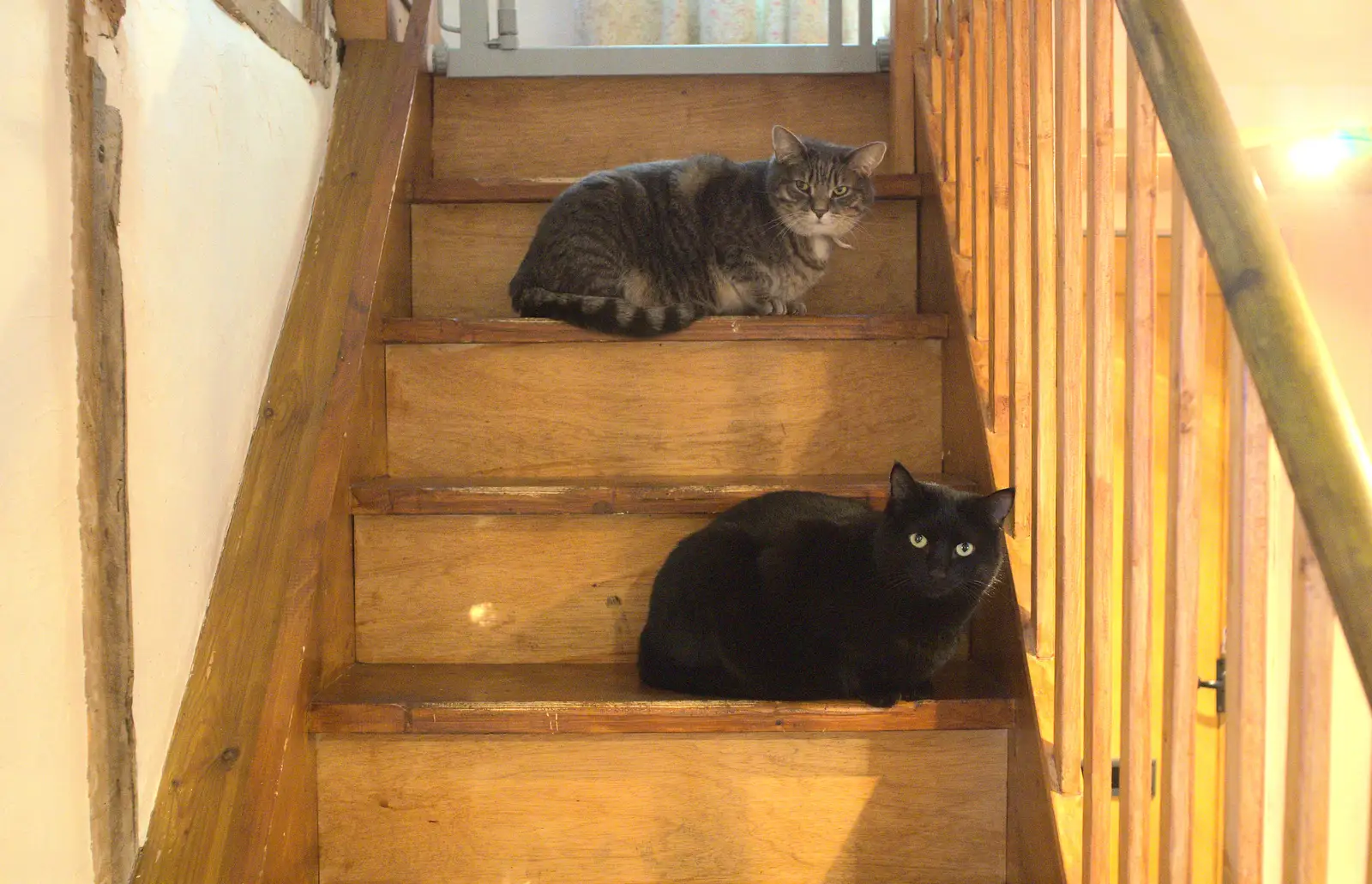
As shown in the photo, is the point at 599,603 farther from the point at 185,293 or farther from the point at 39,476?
the point at 39,476

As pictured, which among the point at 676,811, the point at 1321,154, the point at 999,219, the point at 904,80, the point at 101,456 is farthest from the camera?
the point at 1321,154

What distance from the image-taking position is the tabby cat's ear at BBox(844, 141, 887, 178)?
2.03 m

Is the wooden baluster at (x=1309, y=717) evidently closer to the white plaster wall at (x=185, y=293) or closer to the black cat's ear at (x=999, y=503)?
the black cat's ear at (x=999, y=503)

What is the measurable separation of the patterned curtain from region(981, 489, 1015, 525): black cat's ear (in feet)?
7.38

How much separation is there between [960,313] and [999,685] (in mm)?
574

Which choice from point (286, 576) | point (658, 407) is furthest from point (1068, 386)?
point (286, 576)

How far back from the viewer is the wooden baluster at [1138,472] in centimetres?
100

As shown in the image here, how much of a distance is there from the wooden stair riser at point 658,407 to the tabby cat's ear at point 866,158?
18.3 inches

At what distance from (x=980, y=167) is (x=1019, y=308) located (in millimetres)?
361

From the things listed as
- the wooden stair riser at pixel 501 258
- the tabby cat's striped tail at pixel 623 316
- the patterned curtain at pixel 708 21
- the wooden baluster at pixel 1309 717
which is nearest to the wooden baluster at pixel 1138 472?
the wooden baluster at pixel 1309 717

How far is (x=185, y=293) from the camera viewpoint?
48.9 inches

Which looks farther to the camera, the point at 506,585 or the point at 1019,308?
the point at 506,585

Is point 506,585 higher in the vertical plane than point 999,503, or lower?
lower

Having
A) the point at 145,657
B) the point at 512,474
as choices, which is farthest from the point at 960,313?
the point at 145,657
